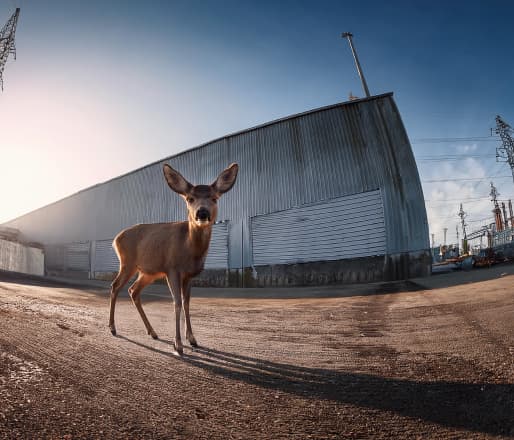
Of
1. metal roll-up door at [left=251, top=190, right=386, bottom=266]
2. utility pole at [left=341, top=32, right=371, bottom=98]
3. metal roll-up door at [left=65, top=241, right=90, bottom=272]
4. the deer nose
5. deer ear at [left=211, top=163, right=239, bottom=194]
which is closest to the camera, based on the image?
the deer nose

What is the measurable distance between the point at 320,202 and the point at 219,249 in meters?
6.94

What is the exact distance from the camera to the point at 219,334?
3186 mm

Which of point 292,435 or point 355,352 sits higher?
point 292,435

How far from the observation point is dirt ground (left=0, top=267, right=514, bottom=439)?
1.03 metres

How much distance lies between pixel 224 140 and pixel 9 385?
759 inches

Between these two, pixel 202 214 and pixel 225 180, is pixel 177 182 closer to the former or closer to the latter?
pixel 225 180

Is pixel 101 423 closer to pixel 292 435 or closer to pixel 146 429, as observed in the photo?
pixel 146 429

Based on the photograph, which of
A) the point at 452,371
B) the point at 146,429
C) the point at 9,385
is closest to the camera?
the point at 146,429

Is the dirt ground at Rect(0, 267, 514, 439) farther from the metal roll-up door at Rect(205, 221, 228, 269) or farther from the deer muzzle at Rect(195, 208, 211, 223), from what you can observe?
the metal roll-up door at Rect(205, 221, 228, 269)

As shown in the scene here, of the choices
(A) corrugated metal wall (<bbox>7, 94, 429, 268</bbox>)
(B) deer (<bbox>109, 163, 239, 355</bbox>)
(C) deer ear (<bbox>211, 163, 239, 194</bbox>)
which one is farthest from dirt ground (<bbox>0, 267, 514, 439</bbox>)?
(A) corrugated metal wall (<bbox>7, 94, 429, 268</bbox>)

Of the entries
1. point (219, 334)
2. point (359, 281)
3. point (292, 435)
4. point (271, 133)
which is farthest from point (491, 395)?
point (271, 133)

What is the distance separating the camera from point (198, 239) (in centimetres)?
312

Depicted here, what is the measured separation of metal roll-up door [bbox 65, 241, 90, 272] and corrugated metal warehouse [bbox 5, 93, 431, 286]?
11.8m

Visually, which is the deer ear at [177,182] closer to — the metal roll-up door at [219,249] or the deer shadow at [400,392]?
the deer shadow at [400,392]
